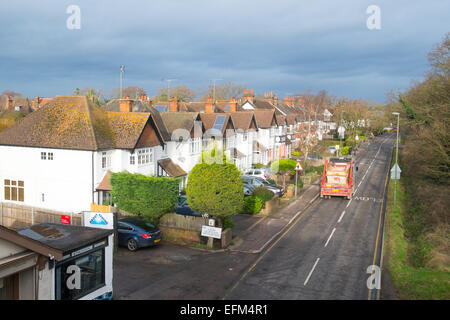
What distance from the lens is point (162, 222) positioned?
2297cm

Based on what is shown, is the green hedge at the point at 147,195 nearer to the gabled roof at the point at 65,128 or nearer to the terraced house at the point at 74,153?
the terraced house at the point at 74,153

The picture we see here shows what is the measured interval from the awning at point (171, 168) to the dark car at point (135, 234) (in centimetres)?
1185

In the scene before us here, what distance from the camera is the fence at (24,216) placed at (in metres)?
22.6

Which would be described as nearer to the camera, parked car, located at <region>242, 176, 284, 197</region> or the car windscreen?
the car windscreen

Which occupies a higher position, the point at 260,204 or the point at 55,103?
the point at 55,103

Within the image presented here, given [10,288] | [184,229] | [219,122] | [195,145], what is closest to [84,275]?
[10,288]


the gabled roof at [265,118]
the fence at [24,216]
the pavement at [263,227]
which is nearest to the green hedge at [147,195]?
the fence at [24,216]

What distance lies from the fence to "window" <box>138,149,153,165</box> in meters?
8.20

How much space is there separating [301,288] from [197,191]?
829 centimetres

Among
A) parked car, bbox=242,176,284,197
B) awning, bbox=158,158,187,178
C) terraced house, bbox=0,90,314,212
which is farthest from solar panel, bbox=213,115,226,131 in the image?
terraced house, bbox=0,90,314,212

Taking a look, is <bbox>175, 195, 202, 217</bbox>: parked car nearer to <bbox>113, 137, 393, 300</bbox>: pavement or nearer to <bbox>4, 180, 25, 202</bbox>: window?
<bbox>113, 137, 393, 300</bbox>: pavement

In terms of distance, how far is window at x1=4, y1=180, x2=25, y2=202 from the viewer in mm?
28094
